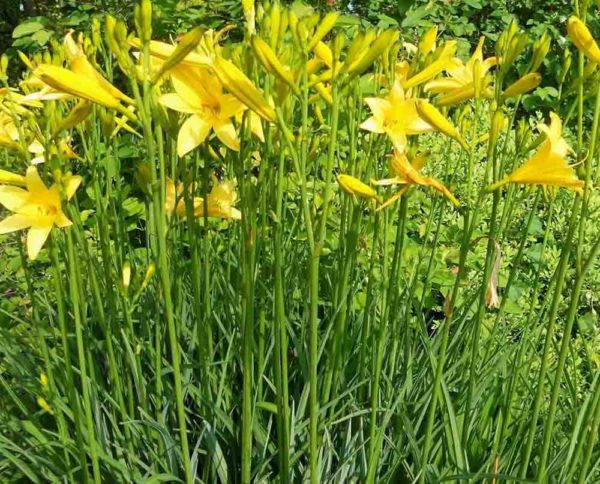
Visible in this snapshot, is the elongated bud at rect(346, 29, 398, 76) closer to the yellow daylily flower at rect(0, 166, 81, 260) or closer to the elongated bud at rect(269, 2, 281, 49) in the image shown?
the elongated bud at rect(269, 2, 281, 49)

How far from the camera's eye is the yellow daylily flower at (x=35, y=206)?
107 centimetres

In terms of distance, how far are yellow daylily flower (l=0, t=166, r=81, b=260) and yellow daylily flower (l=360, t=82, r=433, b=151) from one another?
0.51 metres

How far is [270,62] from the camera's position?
865 millimetres

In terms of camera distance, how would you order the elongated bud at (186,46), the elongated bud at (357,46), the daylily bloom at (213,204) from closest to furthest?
the elongated bud at (186,46)
the elongated bud at (357,46)
the daylily bloom at (213,204)

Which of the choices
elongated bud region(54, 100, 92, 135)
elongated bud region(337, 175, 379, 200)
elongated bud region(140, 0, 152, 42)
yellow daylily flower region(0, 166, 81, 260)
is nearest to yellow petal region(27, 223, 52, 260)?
yellow daylily flower region(0, 166, 81, 260)

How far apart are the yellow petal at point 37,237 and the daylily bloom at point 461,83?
723 millimetres

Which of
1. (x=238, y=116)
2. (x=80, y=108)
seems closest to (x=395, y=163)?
(x=238, y=116)

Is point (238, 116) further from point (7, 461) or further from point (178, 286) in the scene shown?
point (7, 461)

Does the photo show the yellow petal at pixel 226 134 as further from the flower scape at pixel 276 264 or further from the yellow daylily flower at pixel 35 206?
the yellow daylily flower at pixel 35 206

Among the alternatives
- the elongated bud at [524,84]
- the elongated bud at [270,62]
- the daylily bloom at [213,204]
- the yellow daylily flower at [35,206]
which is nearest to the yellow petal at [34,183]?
the yellow daylily flower at [35,206]

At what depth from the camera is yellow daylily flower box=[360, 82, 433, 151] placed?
1.12 metres

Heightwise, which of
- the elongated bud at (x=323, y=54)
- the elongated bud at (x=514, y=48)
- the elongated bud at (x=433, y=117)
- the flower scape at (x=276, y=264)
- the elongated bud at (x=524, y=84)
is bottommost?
the flower scape at (x=276, y=264)

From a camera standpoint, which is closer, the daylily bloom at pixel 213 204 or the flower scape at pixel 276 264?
the flower scape at pixel 276 264

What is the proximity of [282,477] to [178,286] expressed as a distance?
0.56 m
